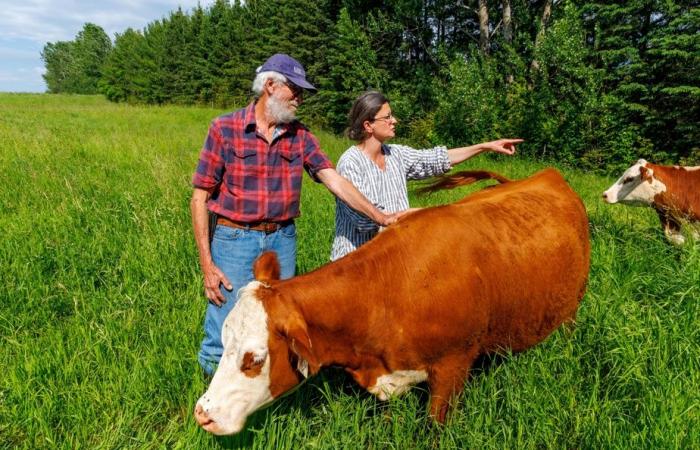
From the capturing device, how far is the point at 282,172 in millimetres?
2838

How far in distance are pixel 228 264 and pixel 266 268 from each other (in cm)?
59

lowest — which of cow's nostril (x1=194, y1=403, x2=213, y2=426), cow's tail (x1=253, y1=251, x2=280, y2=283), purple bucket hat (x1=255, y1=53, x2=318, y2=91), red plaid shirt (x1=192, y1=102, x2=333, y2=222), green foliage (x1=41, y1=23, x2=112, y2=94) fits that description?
cow's nostril (x1=194, y1=403, x2=213, y2=426)

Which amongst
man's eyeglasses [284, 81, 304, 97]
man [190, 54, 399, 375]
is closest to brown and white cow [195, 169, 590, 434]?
man [190, 54, 399, 375]

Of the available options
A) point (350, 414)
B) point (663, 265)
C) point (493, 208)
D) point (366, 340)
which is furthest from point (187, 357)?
point (663, 265)

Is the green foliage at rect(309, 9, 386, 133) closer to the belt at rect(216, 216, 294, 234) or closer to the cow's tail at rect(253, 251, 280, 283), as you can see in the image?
the belt at rect(216, 216, 294, 234)

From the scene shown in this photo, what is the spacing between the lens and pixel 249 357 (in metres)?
2.04

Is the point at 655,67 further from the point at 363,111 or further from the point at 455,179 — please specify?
the point at 363,111

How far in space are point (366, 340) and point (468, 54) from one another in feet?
78.1

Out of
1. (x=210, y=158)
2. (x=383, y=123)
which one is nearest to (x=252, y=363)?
(x=210, y=158)

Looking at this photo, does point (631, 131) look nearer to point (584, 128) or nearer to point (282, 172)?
point (584, 128)

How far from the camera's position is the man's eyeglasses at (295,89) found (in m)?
2.69

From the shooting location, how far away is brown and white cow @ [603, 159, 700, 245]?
588 cm

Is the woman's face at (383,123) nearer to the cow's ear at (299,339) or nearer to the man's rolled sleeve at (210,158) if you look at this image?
the man's rolled sleeve at (210,158)

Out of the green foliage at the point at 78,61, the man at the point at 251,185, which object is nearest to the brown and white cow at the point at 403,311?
the man at the point at 251,185
